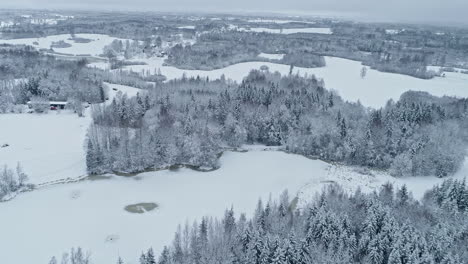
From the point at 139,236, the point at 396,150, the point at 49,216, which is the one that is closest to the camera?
the point at 139,236

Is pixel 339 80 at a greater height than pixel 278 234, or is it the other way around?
pixel 339 80

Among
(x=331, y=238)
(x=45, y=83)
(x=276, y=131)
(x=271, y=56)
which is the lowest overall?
(x=331, y=238)

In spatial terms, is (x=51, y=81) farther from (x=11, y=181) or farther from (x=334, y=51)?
(x=334, y=51)

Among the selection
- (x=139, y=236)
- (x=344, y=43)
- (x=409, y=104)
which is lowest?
(x=139, y=236)

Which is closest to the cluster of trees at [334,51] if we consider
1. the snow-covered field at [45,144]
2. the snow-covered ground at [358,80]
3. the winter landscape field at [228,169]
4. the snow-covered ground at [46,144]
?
the snow-covered ground at [358,80]

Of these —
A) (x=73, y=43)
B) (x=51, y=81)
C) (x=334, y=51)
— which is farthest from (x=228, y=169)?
(x=73, y=43)

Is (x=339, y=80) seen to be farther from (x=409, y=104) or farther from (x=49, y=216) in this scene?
(x=49, y=216)

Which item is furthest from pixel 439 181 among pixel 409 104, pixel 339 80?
pixel 339 80
